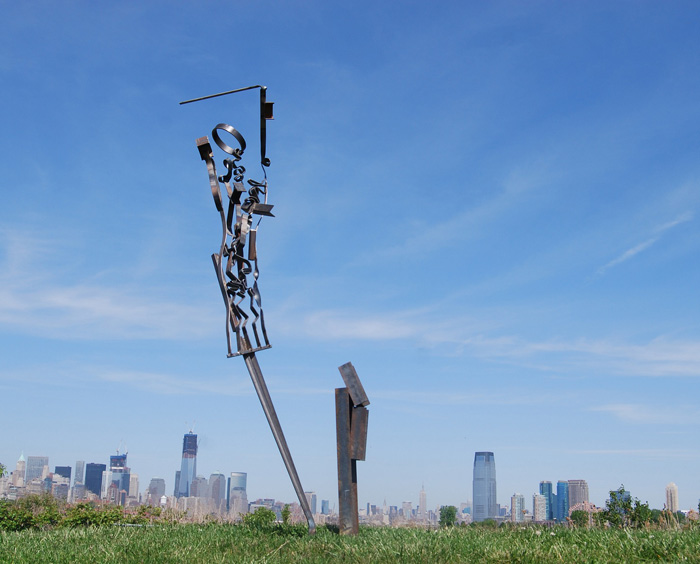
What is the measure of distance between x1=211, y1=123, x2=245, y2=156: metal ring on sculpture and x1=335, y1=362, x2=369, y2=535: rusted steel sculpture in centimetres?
317

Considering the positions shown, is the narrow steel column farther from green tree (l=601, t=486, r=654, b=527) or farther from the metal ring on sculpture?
green tree (l=601, t=486, r=654, b=527)

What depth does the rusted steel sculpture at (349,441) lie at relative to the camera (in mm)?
7961

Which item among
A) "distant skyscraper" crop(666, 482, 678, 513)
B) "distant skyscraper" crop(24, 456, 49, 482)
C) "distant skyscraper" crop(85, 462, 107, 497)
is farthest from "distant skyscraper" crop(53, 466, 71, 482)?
"distant skyscraper" crop(666, 482, 678, 513)

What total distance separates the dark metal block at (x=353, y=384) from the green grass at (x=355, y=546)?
152cm

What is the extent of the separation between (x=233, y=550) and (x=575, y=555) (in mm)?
3188

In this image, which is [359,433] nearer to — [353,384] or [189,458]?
[353,384]

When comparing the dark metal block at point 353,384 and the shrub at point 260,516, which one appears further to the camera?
the shrub at point 260,516

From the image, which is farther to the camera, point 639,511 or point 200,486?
point 200,486

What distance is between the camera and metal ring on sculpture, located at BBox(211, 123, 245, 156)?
870 cm

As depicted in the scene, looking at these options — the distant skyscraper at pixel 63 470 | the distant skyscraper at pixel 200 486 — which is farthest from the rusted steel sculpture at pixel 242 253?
the distant skyscraper at pixel 63 470

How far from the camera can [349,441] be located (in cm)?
812

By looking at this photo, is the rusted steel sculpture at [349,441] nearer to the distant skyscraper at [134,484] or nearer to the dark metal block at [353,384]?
the dark metal block at [353,384]

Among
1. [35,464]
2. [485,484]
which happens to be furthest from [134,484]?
[485,484]

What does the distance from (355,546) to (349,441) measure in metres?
1.76
